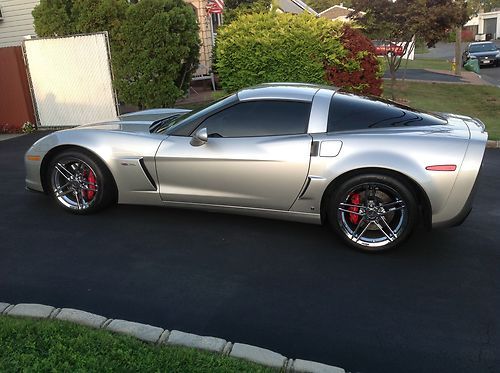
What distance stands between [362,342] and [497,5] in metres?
127

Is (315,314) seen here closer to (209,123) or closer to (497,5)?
(209,123)

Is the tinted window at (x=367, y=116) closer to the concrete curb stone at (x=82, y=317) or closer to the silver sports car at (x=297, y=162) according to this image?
the silver sports car at (x=297, y=162)

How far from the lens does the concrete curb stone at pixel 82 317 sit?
305cm

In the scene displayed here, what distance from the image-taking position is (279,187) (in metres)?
4.32

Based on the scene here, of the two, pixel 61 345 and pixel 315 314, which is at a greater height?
pixel 61 345

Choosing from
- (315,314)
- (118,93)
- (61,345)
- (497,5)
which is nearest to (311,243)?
(315,314)

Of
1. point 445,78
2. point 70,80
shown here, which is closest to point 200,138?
point 70,80

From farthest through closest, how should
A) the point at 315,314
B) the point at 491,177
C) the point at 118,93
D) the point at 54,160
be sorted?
1. the point at 118,93
2. the point at 491,177
3. the point at 54,160
4. the point at 315,314

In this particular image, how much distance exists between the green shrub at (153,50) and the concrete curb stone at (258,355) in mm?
8203

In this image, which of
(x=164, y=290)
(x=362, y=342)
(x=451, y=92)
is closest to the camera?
(x=362, y=342)

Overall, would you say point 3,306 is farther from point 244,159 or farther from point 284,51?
point 284,51

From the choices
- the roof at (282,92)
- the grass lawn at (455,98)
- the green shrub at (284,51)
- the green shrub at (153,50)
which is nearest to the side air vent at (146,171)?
the roof at (282,92)

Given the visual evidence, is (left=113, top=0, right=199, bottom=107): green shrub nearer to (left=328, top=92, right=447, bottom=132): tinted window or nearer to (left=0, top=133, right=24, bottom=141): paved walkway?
(left=0, top=133, right=24, bottom=141): paved walkway

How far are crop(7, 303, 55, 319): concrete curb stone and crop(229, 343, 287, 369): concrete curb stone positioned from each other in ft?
4.34
